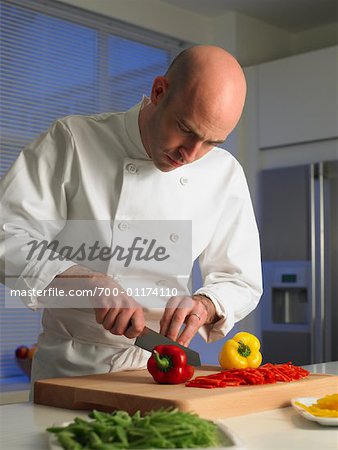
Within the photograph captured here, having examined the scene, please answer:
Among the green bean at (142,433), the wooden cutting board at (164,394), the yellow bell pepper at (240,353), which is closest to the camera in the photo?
the green bean at (142,433)

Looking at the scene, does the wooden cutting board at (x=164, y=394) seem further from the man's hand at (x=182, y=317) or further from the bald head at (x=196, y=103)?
the bald head at (x=196, y=103)

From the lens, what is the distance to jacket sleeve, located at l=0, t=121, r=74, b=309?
1603 mm

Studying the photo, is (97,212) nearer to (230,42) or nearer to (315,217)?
(315,217)

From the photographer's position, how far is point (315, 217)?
3.93 meters

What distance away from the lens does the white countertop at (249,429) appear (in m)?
1.15

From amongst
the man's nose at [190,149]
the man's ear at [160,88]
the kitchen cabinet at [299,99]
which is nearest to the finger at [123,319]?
the man's nose at [190,149]

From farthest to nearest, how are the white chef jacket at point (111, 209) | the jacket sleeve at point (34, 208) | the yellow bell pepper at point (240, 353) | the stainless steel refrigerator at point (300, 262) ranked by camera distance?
the stainless steel refrigerator at point (300, 262) < the yellow bell pepper at point (240, 353) < the white chef jacket at point (111, 209) < the jacket sleeve at point (34, 208)

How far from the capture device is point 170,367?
4.93ft

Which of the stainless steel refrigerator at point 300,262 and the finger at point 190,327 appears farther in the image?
the stainless steel refrigerator at point 300,262

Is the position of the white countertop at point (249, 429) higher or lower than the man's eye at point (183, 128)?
lower

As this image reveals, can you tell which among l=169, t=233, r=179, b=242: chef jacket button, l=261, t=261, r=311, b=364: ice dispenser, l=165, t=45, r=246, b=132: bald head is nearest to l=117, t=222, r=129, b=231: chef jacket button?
l=169, t=233, r=179, b=242: chef jacket button

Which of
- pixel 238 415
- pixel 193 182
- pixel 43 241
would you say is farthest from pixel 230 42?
pixel 238 415

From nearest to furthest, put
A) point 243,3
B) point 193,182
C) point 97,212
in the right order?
point 97,212
point 193,182
point 243,3

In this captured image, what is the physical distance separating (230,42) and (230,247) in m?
2.81
